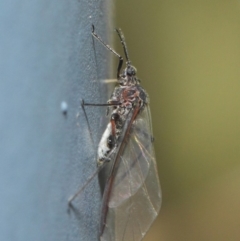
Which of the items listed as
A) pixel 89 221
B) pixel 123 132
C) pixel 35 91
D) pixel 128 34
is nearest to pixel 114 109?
pixel 123 132

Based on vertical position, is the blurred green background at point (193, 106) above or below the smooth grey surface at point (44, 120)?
below

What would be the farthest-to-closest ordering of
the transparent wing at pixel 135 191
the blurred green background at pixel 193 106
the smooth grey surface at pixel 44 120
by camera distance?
the blurred green background at pixel 193 106
the transparent wing at pixel 135 191
the smooth grey surface at pixel 44 120

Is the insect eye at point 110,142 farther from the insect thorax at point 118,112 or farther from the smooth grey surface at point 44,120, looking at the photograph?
the smooth grey surface at point 44,120

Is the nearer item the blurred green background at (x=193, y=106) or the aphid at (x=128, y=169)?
the aphid at (x=128, y=169)

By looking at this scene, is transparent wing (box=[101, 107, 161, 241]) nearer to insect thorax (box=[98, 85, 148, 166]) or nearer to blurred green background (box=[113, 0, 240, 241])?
insect thorax (box=[98, 85, 148, 166])

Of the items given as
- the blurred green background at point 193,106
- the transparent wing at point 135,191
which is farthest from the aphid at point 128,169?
the blurred green background at point 193,106

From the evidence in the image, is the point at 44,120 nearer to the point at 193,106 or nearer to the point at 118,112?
the point at 118,112

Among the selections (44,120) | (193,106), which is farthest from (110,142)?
(193,106)
